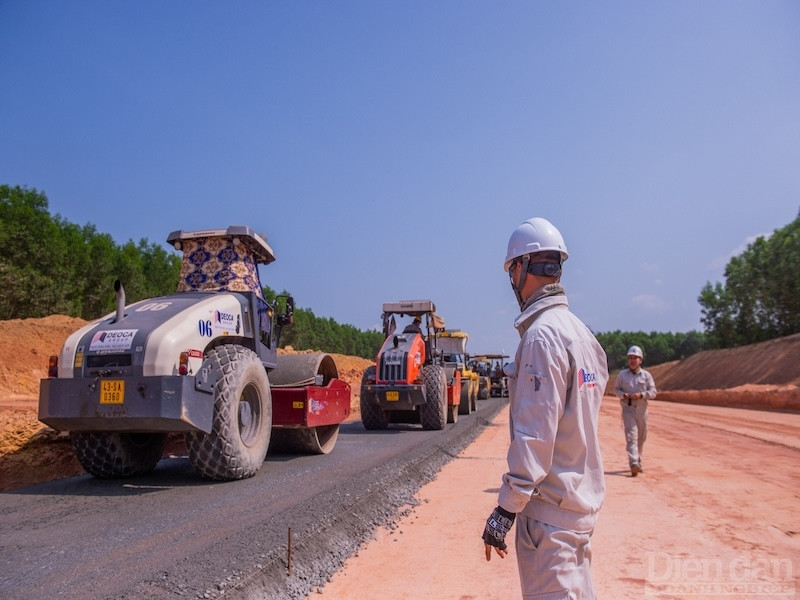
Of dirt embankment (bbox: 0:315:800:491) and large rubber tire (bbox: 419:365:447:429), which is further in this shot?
large rubber tire (bbox: 419:365:447:429)

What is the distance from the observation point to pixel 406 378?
14.2 metres

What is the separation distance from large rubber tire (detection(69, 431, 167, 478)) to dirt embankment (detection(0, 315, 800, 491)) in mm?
2633

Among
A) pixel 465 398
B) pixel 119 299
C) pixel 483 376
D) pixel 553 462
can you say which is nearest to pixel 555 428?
pixel 553 462

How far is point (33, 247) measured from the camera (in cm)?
3369

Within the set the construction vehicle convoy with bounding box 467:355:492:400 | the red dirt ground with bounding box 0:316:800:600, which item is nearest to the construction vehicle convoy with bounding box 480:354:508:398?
the construction vehicle convoy with bounding box 467:355:492:400

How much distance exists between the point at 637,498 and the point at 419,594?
14.2 feet

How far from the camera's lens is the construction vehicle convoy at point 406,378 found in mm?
14141

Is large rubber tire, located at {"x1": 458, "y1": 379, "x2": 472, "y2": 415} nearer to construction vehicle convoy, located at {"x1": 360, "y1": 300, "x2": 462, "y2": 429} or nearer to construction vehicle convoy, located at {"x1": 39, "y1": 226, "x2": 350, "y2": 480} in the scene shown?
construction vehicle convoy, located at {"x1": 360, "y1": 300, "x2": 462, "y2": 429}

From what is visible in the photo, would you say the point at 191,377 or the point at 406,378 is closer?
the point at 191,377

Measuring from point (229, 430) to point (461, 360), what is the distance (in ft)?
57.8

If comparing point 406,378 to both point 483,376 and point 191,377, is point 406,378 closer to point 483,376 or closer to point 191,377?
point 191,377

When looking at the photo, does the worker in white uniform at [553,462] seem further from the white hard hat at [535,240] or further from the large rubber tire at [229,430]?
the large rubber tire at [229,430]

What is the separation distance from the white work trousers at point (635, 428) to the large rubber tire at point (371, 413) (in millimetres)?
6603

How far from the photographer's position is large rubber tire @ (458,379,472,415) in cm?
2088
